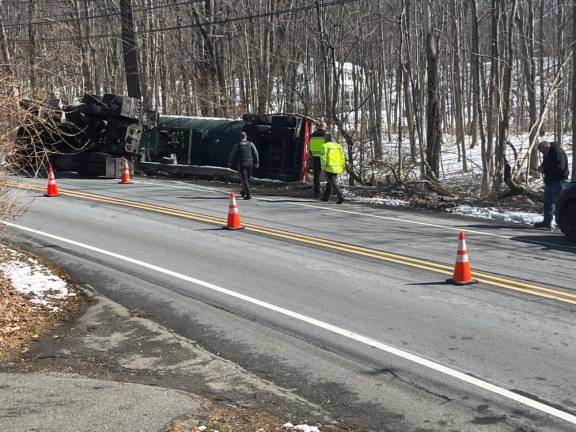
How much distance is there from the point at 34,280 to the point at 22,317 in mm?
1655

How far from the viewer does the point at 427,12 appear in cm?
2130

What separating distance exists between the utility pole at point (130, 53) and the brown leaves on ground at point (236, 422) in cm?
2928

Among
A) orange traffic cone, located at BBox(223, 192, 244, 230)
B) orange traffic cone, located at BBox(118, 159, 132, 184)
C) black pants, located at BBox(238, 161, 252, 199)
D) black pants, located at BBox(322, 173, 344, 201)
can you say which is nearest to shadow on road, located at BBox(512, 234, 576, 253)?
orange traffic cone, located at BBox(223, 192, 244, 230)

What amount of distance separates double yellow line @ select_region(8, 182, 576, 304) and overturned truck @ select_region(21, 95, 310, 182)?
5558 millimetres

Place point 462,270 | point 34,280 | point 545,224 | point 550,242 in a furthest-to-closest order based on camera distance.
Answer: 1. point 545,224
2. point 550,242
3. point 34,280
4. point 462,270

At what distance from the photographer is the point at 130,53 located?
3491 centimetres

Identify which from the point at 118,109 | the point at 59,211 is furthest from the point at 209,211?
the point at 118,109

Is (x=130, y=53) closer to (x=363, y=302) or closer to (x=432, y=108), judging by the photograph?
(x=432, y=108)

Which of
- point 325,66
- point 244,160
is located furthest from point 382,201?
point 325,66

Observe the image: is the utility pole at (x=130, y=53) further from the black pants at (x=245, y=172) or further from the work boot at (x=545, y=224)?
the work boot at (x=545, y=224)

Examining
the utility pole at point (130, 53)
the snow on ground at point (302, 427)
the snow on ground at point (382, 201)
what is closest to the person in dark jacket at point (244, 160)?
the snow on ground at point (382, 201)

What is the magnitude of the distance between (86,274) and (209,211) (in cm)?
623

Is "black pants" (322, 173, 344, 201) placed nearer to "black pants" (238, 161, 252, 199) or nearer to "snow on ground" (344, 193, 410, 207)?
"snow on ground" (344, 193, 410, 207)

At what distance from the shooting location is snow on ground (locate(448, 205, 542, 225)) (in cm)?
1587
